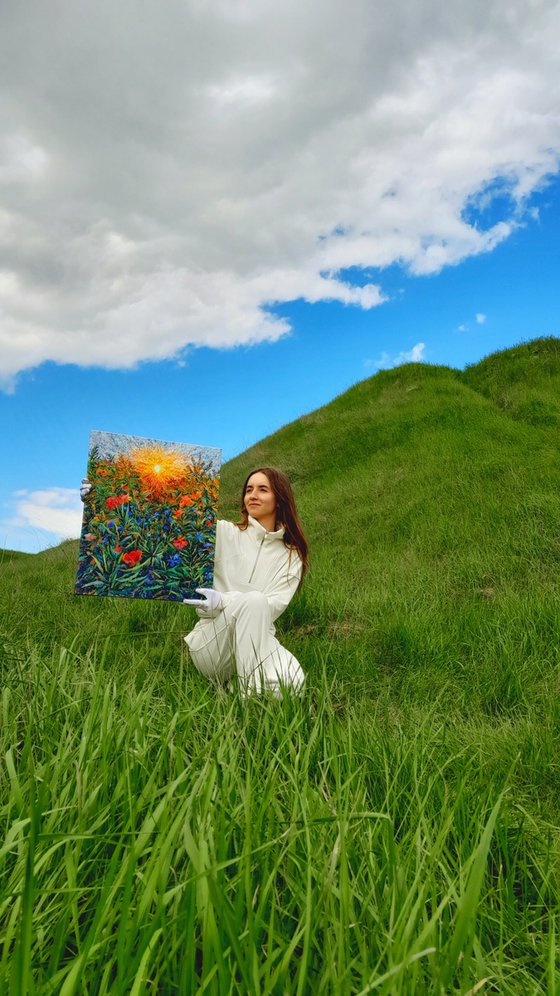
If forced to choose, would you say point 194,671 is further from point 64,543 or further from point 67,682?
point 64,543

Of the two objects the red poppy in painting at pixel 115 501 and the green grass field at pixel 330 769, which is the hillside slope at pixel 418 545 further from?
the red poppy in painting at pixel 115 501

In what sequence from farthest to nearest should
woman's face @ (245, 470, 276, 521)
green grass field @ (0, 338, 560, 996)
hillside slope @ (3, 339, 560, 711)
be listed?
hillside slope @ (3, 339, 560, 711)
woman's face @ (245, 470, 276, 521)
green grass field @ (0, 338, 560, 996)

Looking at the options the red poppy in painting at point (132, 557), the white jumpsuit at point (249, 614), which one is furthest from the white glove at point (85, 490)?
the white jumpsuit at point (249, 614)

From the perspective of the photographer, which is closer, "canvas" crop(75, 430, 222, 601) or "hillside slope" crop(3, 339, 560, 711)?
"canvas" crop(75, 430, 222, 601)

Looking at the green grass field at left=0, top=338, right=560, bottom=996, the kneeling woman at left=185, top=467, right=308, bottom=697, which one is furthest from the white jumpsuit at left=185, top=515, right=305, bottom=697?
the green grass field at left=0, top=338, right=560, bottom=996

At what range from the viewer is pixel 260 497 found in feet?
12.6

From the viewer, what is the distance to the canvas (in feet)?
11.0

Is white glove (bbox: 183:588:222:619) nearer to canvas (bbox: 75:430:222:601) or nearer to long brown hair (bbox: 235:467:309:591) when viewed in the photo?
canvas (bbox: 75:430:222:601)

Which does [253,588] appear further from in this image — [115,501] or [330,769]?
[330,769]

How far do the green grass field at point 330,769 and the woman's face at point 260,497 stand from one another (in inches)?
38.4

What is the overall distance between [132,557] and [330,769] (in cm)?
157

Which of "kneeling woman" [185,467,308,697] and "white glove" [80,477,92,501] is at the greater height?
"white glove" [80,477,92,501]

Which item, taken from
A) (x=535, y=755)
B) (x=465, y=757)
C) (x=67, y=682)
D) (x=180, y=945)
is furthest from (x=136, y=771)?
(x=535, y=755)

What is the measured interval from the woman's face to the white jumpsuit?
0.07 m
